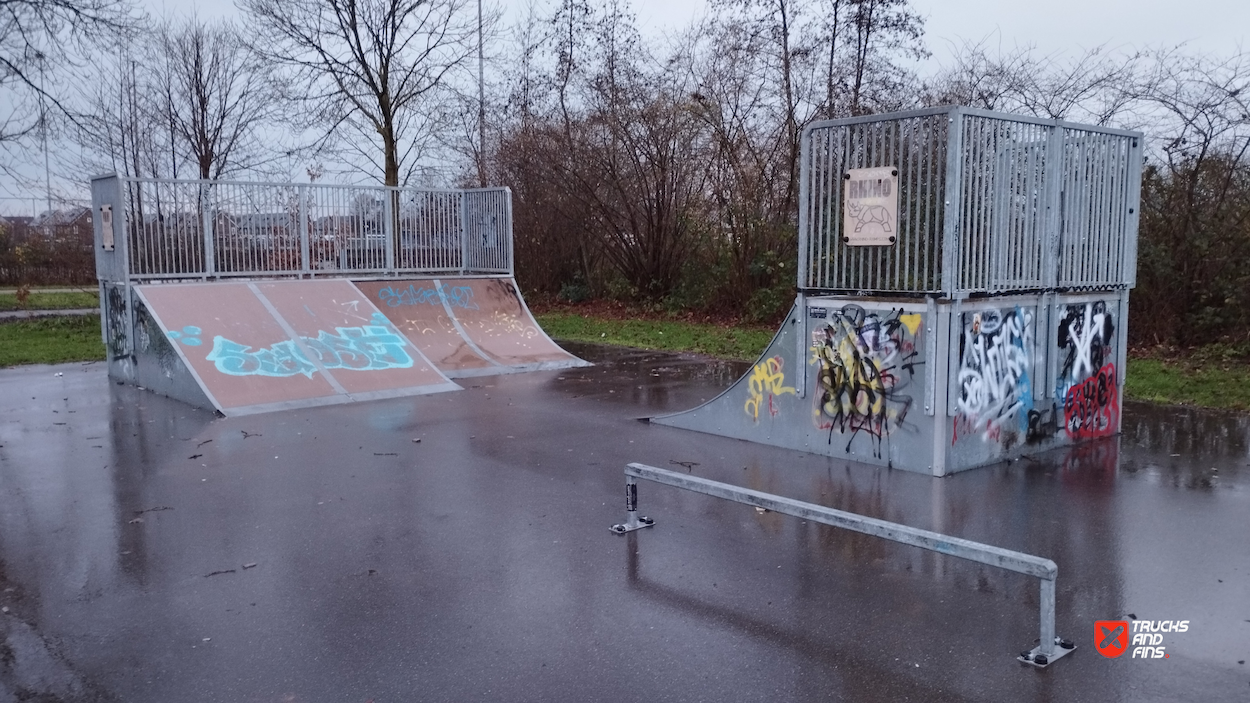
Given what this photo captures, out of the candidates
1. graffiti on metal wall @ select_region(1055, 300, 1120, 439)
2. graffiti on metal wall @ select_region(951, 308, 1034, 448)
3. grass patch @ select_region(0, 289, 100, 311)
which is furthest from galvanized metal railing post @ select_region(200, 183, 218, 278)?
grass patch @ select_region(0, 289, 100, 311)

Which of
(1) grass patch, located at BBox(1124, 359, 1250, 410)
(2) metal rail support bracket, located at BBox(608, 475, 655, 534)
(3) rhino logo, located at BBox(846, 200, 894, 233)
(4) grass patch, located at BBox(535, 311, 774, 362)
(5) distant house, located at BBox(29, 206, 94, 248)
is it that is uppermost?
(5) distant house, located at BBox(29, 206, 94, 248)

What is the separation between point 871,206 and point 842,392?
1.59m

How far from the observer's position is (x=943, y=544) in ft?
14.5

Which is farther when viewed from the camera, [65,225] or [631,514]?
[65,225]

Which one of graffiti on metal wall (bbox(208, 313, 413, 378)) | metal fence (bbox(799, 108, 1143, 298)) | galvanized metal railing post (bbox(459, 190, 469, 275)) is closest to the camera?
metal fence (bbox(799, 108, 1143, 298))

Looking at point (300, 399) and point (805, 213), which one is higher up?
point (805, 213)

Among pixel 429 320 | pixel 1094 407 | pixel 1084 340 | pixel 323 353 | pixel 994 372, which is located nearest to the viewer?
pixel 994 372

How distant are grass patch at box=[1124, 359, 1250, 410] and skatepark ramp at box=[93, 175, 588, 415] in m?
7.87

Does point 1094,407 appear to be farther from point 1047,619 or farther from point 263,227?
point 263,227

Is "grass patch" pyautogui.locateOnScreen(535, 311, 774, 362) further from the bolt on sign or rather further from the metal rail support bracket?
the metal rail support bracket

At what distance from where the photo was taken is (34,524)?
6.34 metres

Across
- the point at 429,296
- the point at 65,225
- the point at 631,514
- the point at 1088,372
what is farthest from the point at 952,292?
the point at 65,225

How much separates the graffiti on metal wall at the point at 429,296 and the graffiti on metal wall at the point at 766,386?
7.99 m

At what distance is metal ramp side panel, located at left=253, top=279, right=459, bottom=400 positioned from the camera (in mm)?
12016
